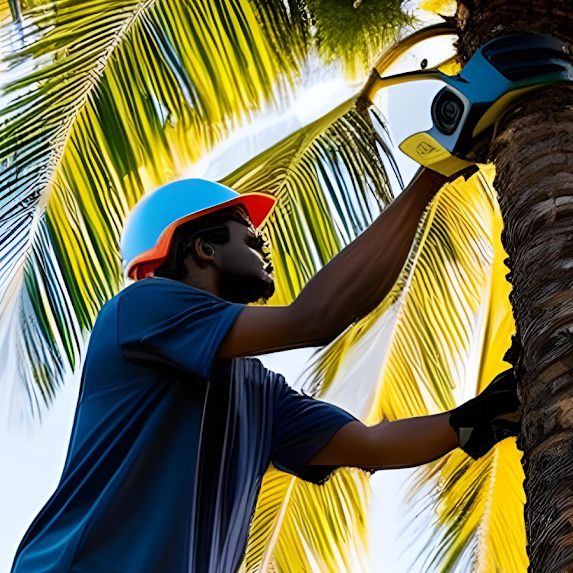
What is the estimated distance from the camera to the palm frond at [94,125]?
5.14 m

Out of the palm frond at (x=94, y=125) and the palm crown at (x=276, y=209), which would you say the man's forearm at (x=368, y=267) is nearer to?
the palm crown at (x=276, y=209)

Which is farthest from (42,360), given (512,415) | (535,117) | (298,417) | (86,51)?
(535,117)

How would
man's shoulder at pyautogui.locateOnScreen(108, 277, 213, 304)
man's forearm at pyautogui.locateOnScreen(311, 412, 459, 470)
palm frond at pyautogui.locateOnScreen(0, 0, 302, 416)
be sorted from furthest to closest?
palm frond at pyautogui.locateOnScreen(0, 0, 302, 416), man's forearm at pyautogui.locateOnScreen(311, 412, 459, 470), man's shoulder at pyautogui.locateOnScreen(108, 277, 213, 304)

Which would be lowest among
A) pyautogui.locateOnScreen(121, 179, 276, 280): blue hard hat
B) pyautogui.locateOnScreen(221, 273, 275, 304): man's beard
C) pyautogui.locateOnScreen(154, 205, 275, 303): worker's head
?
pyautogui.locateOnScreen(221, 273, 275, 304): man's beard

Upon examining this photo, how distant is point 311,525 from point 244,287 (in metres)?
2.52

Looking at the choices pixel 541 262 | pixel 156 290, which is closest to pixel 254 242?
pixel 156 290

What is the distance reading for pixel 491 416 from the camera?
3.31m

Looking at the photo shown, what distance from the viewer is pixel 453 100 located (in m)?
2.98

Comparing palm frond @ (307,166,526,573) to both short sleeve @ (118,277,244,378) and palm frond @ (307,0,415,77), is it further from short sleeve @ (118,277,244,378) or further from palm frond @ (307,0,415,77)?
short sleeve @ (118,277,244,378)

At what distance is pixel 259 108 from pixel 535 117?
9.08ft

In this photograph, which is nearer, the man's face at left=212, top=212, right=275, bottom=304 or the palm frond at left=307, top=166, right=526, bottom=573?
the man's face at left=212, top=212, right=275, bottom=304

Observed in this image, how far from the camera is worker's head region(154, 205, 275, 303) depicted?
348 cm

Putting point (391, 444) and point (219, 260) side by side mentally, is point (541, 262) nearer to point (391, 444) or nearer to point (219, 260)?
point (391, 444)

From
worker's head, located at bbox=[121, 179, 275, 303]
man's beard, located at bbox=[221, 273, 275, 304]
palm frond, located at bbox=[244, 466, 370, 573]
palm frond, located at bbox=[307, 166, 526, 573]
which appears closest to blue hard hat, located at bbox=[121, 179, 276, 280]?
worker's head, located at bbox=[121, 179, 275, 303]
